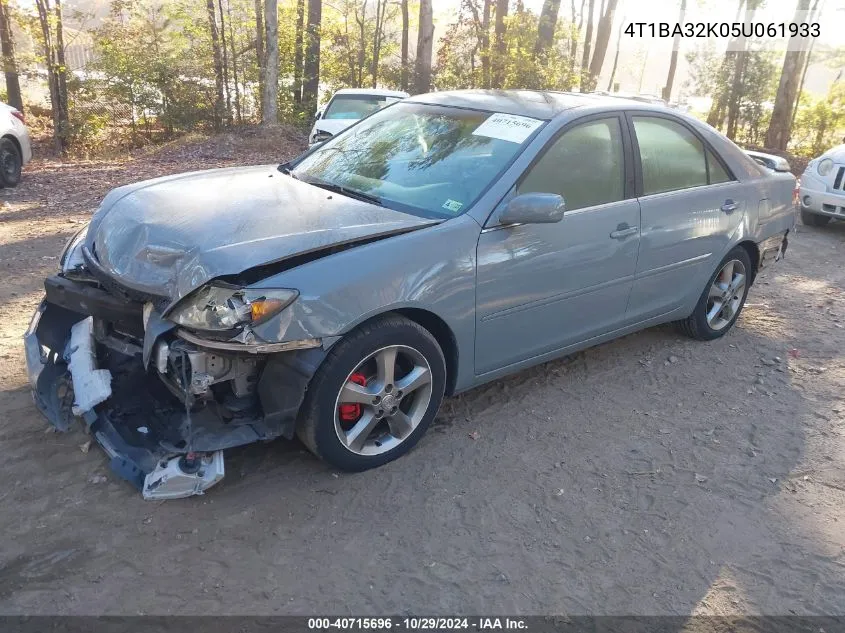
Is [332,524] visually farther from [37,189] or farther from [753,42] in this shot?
[753,42]

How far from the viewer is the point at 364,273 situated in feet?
10.4

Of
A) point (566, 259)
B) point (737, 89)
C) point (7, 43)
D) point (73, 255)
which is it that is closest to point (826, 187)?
point (566, 259)

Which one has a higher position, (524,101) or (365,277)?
(524,101)

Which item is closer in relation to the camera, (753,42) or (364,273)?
(364,273)

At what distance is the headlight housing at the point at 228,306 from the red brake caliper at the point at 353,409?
0.58 m

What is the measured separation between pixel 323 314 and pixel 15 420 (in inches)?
Result: 74.7

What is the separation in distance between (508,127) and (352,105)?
9831mm

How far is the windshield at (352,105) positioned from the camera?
13.1 meters

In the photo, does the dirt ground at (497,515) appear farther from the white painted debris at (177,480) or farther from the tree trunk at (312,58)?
the tree trunk at (312,58)

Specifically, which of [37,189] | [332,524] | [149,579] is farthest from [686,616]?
[37,189]

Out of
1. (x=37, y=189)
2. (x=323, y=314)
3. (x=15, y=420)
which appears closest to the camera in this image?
(x=323, y=314)

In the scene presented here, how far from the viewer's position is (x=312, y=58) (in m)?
19.1

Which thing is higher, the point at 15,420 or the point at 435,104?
the point at 435,104

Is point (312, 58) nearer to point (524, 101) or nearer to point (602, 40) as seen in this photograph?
point (602, 40)
